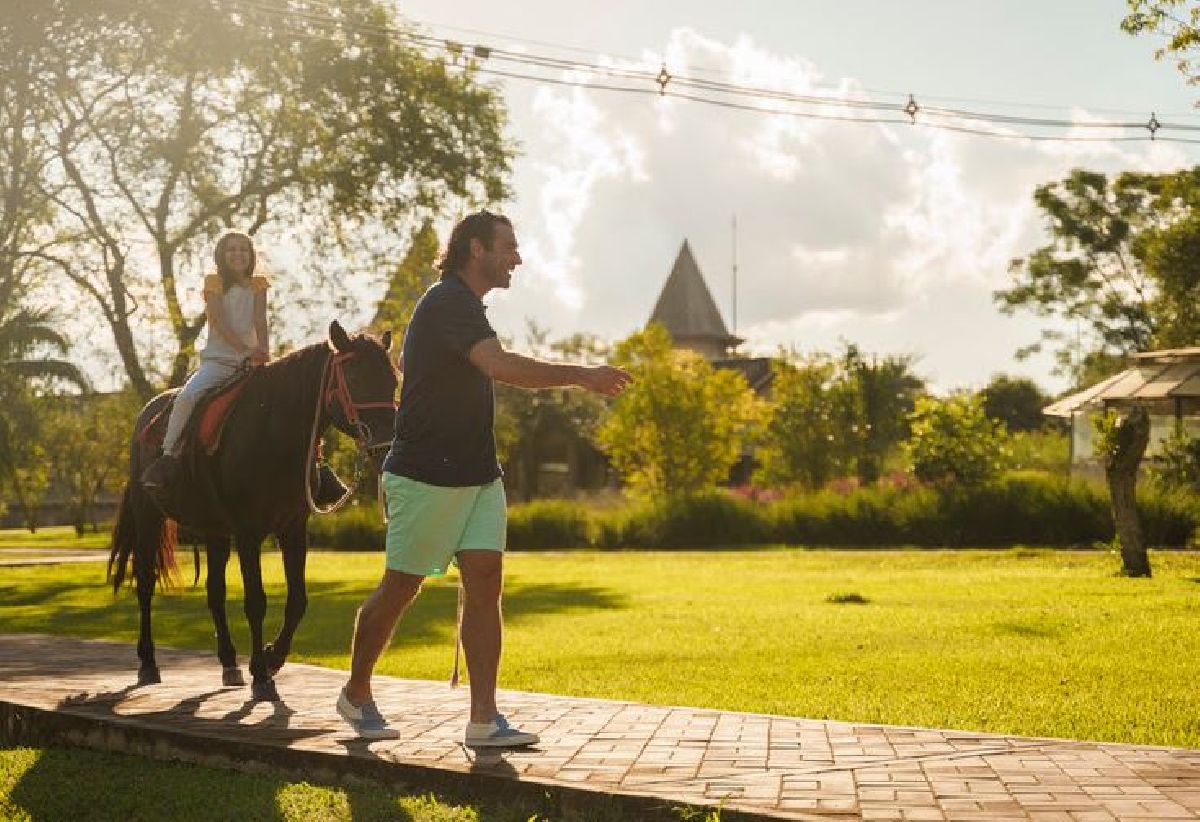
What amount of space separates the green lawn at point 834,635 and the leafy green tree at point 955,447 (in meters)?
8.59

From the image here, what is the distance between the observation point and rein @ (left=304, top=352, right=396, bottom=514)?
7812 millimetres

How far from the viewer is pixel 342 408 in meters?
8.09

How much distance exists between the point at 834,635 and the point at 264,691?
19.9 feet

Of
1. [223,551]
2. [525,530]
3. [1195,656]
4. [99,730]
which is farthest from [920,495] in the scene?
[99,730]

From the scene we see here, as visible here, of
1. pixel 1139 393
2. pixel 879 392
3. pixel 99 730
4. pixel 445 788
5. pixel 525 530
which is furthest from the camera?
pixel 879 392

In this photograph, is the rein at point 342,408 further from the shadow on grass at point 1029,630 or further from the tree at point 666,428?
the tree at point 666,428

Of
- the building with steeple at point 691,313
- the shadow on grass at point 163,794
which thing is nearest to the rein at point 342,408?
the shadow on grass at point 163,794

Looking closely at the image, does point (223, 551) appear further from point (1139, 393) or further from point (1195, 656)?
point (1139, 393)

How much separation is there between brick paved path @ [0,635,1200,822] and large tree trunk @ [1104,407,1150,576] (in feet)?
43.9

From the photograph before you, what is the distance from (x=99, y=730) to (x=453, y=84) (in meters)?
28.0

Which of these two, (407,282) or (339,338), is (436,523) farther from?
(407,282)

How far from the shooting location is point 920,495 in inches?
1282

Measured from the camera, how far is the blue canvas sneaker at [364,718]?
265 inches

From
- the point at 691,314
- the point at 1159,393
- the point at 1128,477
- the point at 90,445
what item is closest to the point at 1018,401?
the point at 691,314
